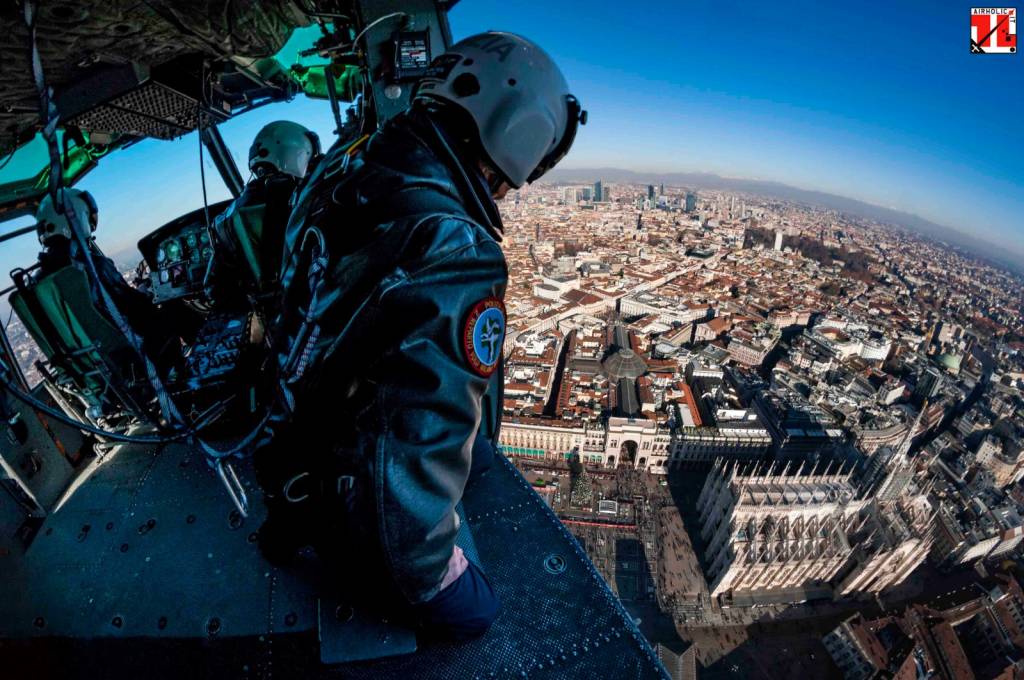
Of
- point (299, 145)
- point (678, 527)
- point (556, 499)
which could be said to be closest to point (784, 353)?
point (678, 527)

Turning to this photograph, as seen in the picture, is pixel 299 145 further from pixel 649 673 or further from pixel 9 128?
pixel 649 673

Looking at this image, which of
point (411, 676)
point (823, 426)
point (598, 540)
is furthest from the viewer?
point (823, 426)

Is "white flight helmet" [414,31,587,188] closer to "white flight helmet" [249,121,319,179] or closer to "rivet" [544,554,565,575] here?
"rivet" [544,554,565,575]

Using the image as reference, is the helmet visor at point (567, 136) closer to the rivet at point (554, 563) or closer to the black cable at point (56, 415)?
the rivet at point (554, 563)

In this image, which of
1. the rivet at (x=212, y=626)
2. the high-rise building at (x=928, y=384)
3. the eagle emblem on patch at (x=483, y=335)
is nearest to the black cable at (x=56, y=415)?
the rivet at (x=212, y=626)

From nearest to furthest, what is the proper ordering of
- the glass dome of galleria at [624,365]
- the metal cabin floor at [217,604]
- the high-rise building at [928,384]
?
1. the metal cabin floor at [217,604]
2. the glass dome of galleria at [624,365]
3. the high-rise building at [928,384]

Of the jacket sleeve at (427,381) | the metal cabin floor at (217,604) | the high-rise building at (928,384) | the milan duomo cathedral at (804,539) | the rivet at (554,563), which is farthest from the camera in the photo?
the high-rise building at (928,384)

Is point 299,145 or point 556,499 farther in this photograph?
point 556,499

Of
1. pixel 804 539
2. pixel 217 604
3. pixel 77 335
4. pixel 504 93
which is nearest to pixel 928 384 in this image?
pixel 804 539
